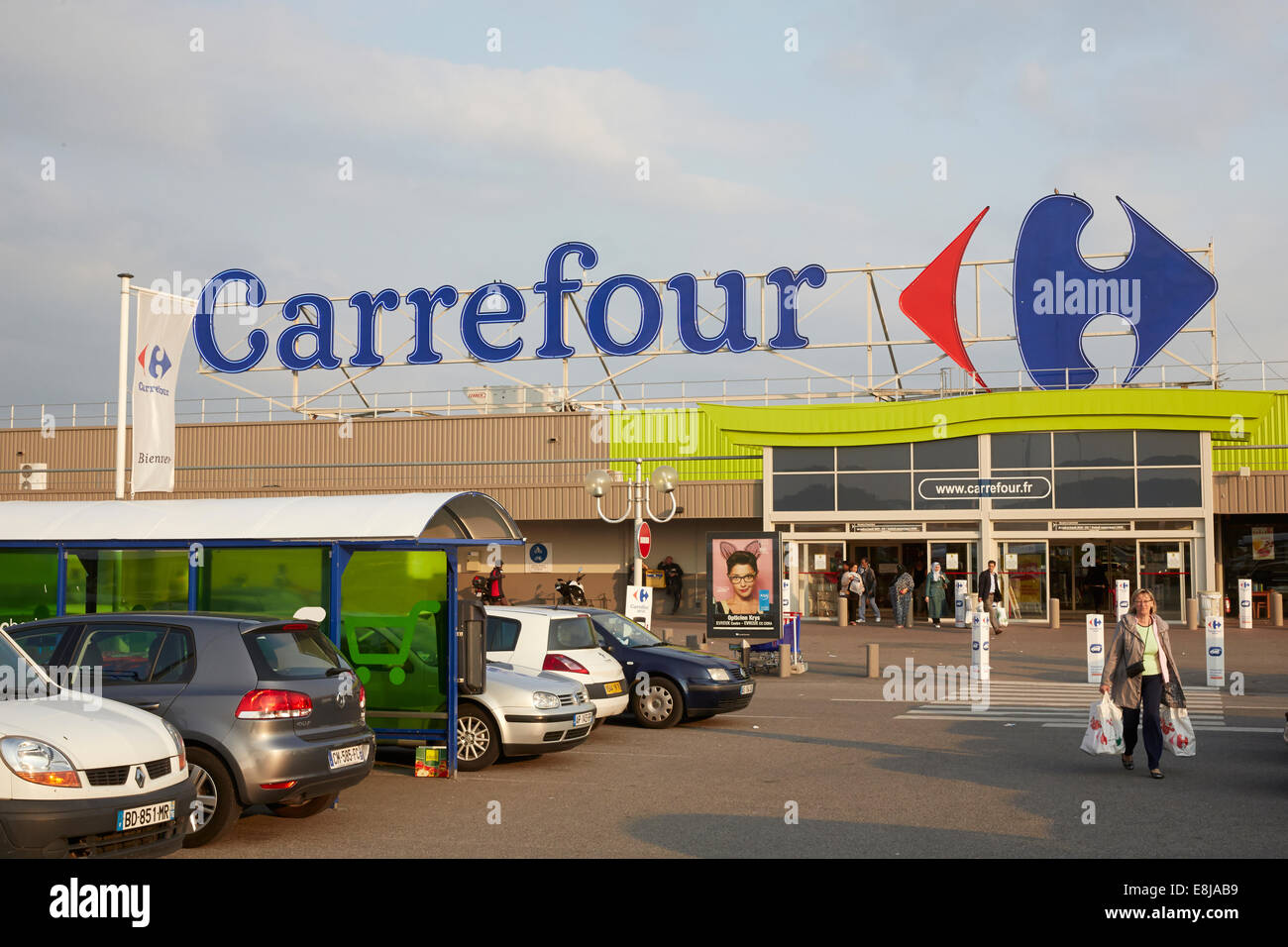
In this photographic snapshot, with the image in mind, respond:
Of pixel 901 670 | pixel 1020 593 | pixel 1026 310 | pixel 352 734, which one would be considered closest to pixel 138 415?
pixel 352 734

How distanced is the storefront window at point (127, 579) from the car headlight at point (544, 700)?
3.46 meters

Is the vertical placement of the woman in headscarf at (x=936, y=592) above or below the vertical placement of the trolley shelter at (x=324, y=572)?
below

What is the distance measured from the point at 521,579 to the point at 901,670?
58.8ft

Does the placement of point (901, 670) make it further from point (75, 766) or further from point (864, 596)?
point (75, 766)

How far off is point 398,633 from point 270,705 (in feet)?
10.3

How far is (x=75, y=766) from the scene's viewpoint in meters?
6.72

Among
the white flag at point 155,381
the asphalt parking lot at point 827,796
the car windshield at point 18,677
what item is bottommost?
the asphalt parking lot at point 827,796

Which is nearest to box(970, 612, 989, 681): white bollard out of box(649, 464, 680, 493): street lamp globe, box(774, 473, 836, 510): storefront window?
box(649, 464, 680, 493): street lamp globe

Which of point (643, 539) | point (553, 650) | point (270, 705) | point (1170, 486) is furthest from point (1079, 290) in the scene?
point (270, 705)

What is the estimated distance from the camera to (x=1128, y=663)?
1098cm

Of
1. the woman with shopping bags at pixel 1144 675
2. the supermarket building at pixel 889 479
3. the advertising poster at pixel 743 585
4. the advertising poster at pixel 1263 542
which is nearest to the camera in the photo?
the woman with shopping bags at pixel 1144 675

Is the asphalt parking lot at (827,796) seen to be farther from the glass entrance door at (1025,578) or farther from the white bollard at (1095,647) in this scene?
the glass entrance door at (1025,578)

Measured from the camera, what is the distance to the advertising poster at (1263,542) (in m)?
32.3

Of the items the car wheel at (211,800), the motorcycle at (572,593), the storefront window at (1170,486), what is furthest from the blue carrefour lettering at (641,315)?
the car wheel at (211,800)
